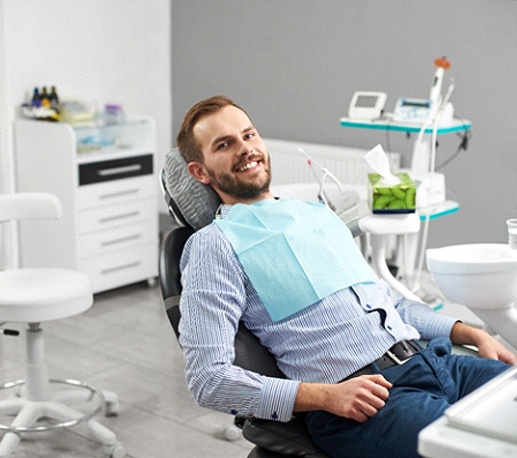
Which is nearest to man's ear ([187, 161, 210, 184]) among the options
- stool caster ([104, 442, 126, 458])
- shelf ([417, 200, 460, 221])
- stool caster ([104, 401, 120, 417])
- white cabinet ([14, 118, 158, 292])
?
stool caster ([104, 442, 126, 458])

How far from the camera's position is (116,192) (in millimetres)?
4332

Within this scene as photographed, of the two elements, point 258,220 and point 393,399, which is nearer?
point 393,399

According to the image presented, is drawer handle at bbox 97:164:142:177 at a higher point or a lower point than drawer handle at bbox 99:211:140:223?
higher

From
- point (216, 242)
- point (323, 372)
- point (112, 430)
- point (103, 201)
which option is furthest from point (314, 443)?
point (103, 201)

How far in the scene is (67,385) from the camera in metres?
3.32

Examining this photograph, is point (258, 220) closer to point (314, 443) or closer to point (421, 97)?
point (314, 443)

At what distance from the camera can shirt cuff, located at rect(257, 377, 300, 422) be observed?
5.67 ft

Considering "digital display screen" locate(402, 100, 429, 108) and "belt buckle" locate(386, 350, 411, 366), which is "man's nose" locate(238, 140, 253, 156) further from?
"digital display screen" locate(402, 100, 429, 108)

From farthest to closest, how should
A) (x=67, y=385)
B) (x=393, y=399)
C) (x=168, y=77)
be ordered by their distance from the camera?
(x=168, y=77), (x=67, y=385), (x=393, y=399)

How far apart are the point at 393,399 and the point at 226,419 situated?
56.0 inches

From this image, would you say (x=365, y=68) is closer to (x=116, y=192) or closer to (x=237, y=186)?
(x=116, y=192)

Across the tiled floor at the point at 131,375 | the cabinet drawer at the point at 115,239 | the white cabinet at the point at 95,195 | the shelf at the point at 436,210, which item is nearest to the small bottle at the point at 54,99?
the white cabinet at the point at 95,195

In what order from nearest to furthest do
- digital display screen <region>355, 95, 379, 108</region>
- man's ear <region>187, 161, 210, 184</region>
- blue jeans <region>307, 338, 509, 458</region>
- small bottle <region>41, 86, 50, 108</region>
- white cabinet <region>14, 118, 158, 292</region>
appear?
blue jeans <region>307, 338, 509, 458</region>
man's ear <region>187, 161, 210, 184</region>
digital display screen <region>355, 95, 379, 108</region>
white cabinet <region>14, 118, 158, 292</region>
small bottle <region>41, 86, 50, 108</region>

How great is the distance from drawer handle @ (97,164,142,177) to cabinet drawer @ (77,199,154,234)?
6.4 inches
